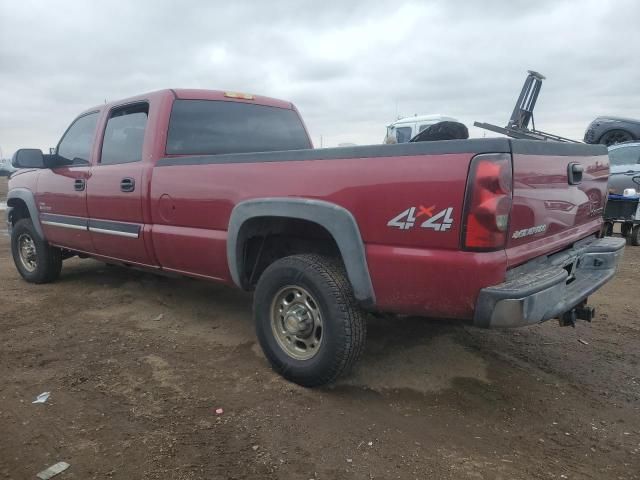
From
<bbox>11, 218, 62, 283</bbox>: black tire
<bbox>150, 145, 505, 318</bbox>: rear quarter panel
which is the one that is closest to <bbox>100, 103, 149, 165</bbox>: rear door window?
<bbox>150, 145, 505, 318</bbox>: rear quarter panel

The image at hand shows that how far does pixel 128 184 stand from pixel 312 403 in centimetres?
232

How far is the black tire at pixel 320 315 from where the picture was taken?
2.75m

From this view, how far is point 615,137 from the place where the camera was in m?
12.6

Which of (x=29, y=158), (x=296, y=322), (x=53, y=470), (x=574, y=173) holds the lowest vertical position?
(x=53, y=470)

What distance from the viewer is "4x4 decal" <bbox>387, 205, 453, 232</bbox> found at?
2307mm

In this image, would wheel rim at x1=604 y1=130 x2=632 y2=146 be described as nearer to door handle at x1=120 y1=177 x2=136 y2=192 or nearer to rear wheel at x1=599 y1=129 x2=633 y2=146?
rear wheel at x1=599 y1=129 x2=633 y2=146

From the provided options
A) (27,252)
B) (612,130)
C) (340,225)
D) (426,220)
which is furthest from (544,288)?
(612,130)

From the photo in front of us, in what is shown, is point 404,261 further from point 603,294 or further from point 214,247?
point 603,294

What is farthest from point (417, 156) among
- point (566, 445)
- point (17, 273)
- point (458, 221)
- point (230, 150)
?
point (17, 273)

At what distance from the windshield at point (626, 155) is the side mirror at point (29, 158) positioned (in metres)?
9.62

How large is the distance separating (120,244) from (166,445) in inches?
88.0

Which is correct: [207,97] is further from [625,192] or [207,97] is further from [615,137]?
[615,137]

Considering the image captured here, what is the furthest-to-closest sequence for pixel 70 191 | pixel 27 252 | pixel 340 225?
pixel 27 252 < pixel 70 191 < pixel 340 225

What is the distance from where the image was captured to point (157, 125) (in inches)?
155
